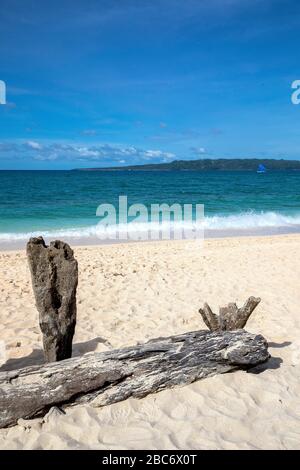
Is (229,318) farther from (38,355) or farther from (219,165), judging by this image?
(219,165)

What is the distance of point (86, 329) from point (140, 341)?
1115 mm

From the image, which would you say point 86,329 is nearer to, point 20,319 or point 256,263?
point 20,319

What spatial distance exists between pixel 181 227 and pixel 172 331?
1539 centimetres

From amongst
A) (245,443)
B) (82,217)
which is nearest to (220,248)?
(245,443)

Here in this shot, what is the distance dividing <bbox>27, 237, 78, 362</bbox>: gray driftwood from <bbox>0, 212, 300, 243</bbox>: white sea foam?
45.8 ft

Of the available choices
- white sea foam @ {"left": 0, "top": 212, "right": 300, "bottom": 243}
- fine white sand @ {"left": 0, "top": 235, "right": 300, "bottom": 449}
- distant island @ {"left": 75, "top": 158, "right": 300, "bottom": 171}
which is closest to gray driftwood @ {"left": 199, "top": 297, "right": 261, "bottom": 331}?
fine white sand @ {"left": 0, "top": 235, "right": 300, "bottom": 449}

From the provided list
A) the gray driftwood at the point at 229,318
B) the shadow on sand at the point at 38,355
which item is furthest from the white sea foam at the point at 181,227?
the gray driftwood at the point at 229,318

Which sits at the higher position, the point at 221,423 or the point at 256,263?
the point at 256,263

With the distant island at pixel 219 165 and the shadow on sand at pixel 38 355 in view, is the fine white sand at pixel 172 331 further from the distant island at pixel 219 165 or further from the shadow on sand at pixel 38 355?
the distant island at pixel 219 165

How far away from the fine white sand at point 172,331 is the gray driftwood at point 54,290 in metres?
0.93

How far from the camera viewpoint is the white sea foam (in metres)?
19.2

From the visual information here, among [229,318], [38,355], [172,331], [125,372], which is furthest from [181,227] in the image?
[125,372]

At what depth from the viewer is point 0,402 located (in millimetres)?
3639

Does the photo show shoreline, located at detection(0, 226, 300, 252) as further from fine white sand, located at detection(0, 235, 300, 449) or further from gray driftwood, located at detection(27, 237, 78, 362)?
gray driftwood, located at detection(27, 237, 78, 362)
